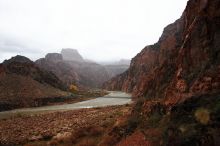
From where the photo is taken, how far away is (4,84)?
92188 millimetres

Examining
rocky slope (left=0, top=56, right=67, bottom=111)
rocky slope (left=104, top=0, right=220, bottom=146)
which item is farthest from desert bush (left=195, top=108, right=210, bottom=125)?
rocky slope (left=0, top=56, right=67, bottom=111)

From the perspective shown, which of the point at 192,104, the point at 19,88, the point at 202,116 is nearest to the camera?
the point at 202,116

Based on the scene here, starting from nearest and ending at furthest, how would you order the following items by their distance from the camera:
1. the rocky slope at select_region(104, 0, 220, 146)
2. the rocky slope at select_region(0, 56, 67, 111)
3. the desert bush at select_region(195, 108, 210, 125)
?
the rocky slope at select_region(104, 0, 220, 146) → the desert bush at select_region(195, 108, 210, 125) → the rocky slope at select_region(0, 56, 67, 111)

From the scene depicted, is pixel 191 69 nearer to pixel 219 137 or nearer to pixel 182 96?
pixel 182 96

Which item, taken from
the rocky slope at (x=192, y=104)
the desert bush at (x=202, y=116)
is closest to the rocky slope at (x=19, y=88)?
the rocky slope at (x=192, y=104)

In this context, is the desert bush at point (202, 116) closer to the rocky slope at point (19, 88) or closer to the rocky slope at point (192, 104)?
the rocky slope at point (192, 104)

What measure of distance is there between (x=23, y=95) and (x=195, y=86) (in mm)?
78063

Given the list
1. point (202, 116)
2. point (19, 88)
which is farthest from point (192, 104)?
point (19, 88)

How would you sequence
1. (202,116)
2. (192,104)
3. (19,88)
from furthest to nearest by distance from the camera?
(19,88) → (192,104) → (202,116)

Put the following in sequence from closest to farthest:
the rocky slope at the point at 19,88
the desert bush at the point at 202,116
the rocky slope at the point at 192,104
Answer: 1. the rocky slope at the point at 192,104
2. the desert bush at the point at 202,116
3. the rocky slope at the point at 19,88

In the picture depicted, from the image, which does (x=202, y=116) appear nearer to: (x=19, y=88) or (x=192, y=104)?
(x=192, y=104)

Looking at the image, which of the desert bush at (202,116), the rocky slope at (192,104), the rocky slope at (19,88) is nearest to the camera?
the rocky slope at (192,104)

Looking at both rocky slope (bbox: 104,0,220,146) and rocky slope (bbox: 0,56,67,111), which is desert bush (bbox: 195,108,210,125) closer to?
rocky slope (bbox: 104,0,220,146)

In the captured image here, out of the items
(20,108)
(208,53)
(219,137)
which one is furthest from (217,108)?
(20,108)
